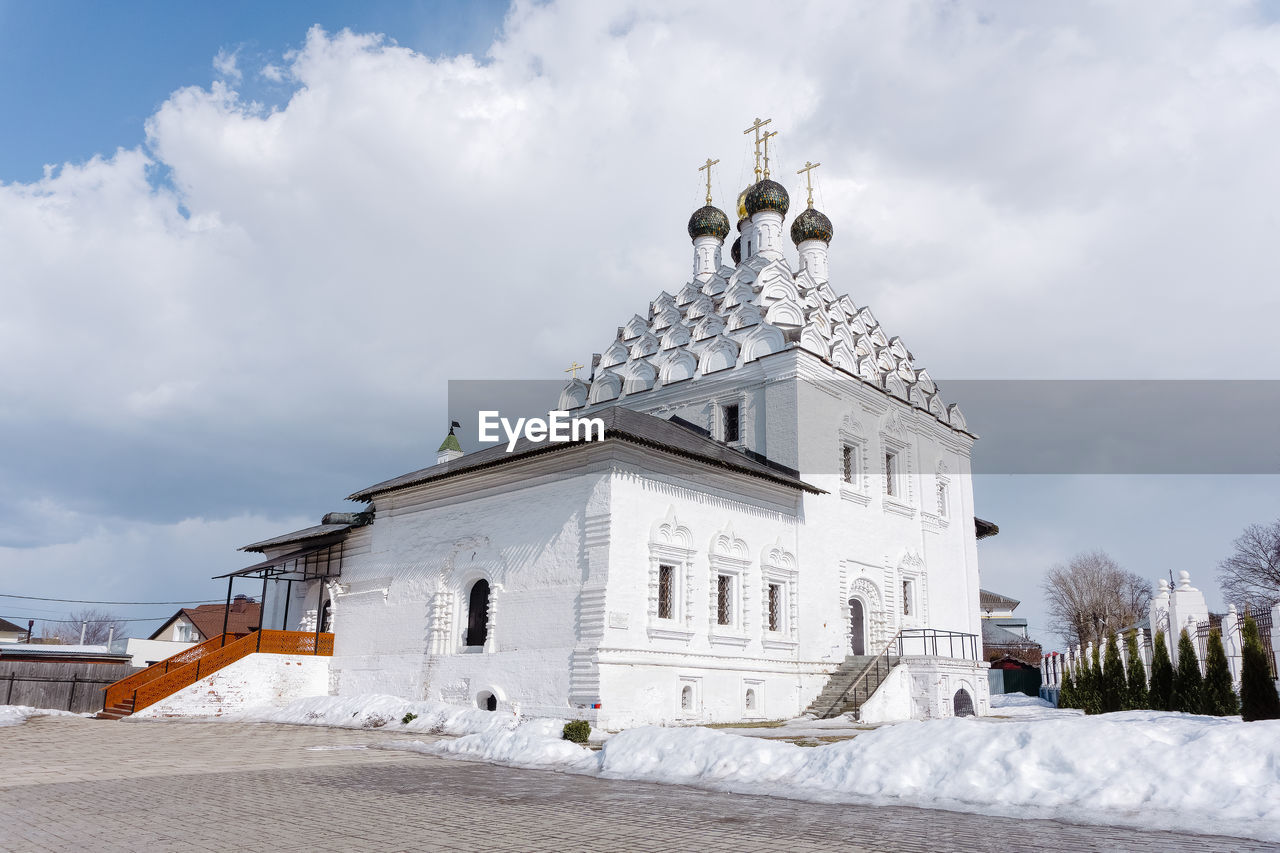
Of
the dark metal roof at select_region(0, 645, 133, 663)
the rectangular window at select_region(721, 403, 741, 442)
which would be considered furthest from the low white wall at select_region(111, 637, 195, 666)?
the rectangular window at select_region(721, 403, 741, 442)

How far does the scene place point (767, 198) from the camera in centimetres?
2595

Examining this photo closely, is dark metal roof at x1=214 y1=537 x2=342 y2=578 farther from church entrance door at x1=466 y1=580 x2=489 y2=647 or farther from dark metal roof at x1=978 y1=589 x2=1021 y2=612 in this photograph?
dark metal roof at x1=978 y1=589 x2=1021 y2=612

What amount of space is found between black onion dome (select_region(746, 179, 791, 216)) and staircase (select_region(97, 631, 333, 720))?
16.2 m

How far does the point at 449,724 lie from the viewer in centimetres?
1427

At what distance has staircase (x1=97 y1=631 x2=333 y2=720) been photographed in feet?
58.0

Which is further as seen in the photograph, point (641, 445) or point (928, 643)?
point (928, 643)

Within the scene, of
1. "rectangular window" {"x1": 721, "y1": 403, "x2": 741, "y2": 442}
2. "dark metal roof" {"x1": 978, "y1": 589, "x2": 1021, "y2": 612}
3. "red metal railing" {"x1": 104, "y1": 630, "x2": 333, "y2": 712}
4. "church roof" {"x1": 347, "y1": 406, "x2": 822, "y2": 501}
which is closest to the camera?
"church roof" {"x1": 347, "y1": 406, "x2": 822, "y2": 501}

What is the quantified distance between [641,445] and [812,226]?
14.3 metres

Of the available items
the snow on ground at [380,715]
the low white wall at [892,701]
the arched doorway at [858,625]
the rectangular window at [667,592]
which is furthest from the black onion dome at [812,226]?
the snow on ground at [380,715]

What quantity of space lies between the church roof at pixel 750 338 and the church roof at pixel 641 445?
3.11 metres

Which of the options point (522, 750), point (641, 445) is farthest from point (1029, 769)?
point (641, 445)

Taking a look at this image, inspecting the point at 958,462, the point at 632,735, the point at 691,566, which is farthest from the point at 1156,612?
the point at 632,735

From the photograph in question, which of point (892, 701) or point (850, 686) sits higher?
point (850, 686)

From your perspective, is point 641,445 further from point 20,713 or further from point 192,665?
point 20,713
